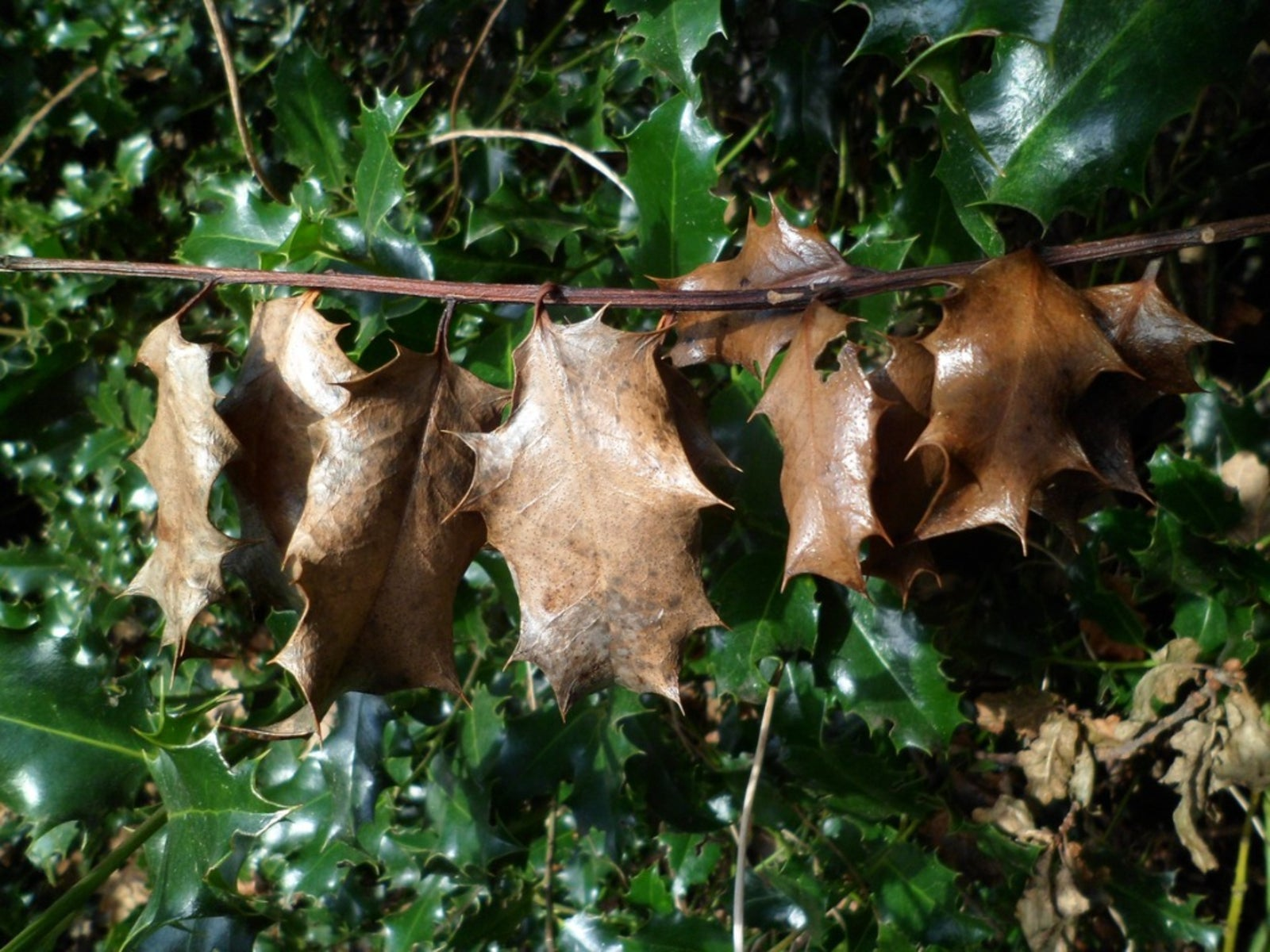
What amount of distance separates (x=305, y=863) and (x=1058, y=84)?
1161mm

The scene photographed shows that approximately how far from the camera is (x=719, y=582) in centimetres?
100

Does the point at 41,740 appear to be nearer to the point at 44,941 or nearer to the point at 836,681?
the point at 44,941

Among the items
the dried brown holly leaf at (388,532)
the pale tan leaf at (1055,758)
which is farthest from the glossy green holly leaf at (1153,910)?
the dried brown holly leaf at (388,532)

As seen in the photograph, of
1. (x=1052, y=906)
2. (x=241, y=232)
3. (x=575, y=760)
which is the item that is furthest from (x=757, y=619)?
(x=241, y=232)

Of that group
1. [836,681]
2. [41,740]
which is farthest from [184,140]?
[836,681]

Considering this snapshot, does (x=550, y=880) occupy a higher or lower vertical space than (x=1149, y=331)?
lower

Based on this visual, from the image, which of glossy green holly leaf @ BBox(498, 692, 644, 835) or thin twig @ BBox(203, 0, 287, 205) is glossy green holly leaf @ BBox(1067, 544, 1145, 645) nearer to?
glossy green holly leaf @ BBox(498, 692, 644, 835)

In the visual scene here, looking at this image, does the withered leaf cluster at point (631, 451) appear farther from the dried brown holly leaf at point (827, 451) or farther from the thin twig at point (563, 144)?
the thin twig at point (563, 144)

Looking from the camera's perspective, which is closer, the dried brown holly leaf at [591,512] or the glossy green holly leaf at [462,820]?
the dried brown holly leaf at [591,512]

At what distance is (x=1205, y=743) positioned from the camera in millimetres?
946

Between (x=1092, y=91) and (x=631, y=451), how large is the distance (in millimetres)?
399

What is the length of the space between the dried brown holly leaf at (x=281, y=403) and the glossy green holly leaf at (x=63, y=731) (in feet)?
1.20

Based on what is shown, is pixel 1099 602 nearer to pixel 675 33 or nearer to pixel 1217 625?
pixel 1217 625

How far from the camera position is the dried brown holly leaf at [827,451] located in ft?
2.36
